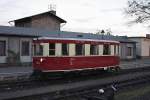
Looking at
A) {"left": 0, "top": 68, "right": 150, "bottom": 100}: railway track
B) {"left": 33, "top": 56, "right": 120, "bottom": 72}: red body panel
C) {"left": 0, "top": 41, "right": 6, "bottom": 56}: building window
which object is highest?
{"left": 0, "top": 41, "right": 6, "bottom": 56}: building window

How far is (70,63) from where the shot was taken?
25.5 m

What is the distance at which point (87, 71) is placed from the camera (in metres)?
27.6

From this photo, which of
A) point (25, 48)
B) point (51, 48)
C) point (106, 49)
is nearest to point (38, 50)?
point (51, 48)

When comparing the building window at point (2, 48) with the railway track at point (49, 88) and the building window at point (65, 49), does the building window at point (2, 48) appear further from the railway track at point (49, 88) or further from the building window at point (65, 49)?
the building window at point (65, 49)

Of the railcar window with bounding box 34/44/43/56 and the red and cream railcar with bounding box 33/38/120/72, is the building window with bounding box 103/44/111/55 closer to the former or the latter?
the red and cream railcar with bounding box 33/38/120/72

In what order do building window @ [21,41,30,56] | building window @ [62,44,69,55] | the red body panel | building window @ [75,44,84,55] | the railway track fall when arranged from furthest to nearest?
1. building window @ [21,41,30,56]
2. building window @ [75,44,84,55]
3. building window @ [62,44,69,55]
4. the red body panel
5. the railway track

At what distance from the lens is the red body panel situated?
24281 millimetres

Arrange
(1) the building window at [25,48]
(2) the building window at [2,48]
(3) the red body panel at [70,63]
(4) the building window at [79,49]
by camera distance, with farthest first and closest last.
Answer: (1) the building window at [25,48]
(2) the building window at [2,48]
(4) the building window at [79,49]
(3) the red body panel at [70,63]

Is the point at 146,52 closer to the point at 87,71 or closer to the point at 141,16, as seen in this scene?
the point at 141,16

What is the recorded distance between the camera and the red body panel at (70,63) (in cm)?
A: 2428

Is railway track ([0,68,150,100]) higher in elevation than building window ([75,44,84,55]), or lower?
lower

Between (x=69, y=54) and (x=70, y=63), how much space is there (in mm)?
604

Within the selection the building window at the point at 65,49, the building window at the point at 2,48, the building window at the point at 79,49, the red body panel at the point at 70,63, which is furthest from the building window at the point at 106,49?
the building window at the point at 2,48

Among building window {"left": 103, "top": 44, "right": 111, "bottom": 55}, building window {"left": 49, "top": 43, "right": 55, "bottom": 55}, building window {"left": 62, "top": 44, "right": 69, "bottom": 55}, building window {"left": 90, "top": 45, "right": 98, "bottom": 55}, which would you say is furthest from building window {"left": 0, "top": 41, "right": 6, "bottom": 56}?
building window {"left": 49, "top": 43, "right": 55, "bottom": 55}
